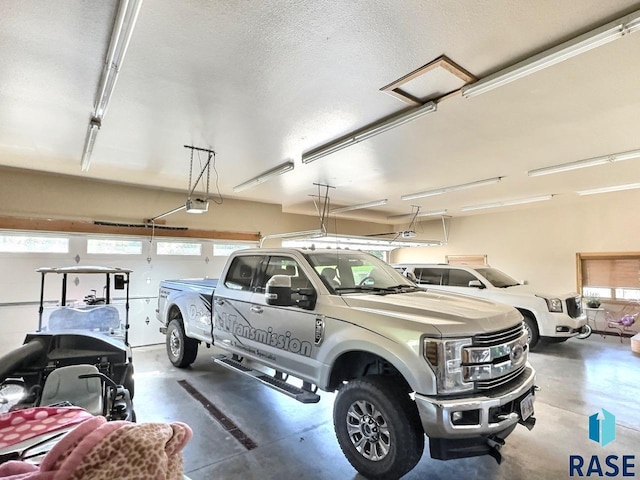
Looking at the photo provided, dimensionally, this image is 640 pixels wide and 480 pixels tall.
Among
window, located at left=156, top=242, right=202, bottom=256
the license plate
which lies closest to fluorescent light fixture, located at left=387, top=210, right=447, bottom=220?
window, located at left=156, top=242, right=202, bottom=256

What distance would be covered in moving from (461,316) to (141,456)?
2253 millimetres

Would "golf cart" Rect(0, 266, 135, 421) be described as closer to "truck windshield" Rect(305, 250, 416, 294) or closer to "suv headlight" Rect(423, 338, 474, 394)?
"truck windshield" Rect(305, 250, 416, 294)

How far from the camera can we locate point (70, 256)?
653cm

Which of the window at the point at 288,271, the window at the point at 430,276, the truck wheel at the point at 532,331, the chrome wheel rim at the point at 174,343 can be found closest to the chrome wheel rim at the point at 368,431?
the window at the point at 288,271

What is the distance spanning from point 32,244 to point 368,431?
6870 mm

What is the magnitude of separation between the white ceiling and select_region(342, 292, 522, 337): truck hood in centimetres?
197

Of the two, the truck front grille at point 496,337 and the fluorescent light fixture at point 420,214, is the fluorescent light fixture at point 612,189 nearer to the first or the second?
the fluorescent light fixture at point 420,214

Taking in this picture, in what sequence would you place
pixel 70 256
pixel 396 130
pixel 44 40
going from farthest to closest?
pixel 70 256, pixel 396 130, pixel 44 40

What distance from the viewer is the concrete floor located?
2812 millimetres

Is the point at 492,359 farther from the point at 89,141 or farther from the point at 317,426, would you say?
the point at 89,141

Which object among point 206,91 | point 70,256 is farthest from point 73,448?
point 70,256

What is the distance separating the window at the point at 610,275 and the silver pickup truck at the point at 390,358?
7.72 metres

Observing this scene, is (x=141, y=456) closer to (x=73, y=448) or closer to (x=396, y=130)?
(x=73, y=448)

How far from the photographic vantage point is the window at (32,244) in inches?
236
